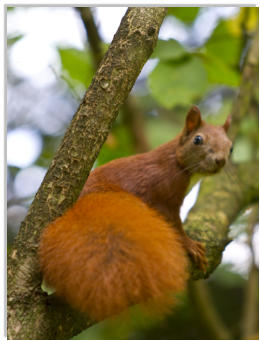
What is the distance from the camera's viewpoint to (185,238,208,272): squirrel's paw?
2021 millimetres

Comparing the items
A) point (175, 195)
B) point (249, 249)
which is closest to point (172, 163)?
point (175, 195)

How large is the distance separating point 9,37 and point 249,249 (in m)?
1.72

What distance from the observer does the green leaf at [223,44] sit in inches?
108

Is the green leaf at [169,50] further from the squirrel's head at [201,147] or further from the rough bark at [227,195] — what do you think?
the rough bark at [227,195]

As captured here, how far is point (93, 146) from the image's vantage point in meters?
1.48

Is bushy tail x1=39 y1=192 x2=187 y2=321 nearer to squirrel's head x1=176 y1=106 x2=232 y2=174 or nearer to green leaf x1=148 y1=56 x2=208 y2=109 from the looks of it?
squirrel's head x1=176 y1=106 x2=232 y2=174

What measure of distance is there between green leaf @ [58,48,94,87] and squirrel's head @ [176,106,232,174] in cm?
71

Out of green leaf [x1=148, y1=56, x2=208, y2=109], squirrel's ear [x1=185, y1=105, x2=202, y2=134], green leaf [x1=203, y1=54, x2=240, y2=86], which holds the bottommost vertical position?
squirrel's ear [x1=185, y1=105, x2=202, y2=134]

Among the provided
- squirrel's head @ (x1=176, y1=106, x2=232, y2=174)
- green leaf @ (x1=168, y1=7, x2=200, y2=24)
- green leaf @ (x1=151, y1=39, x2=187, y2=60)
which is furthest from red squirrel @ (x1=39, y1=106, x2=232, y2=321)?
green leaf @ (x1=168, y1=7, x2=200, y2=24)

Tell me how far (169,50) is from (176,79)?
14 cm

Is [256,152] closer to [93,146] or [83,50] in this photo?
[83,50]

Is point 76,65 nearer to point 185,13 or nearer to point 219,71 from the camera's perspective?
point 185,13

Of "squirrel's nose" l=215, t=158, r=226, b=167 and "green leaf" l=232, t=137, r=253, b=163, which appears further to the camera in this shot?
"green leaf" l=232, t=137, r=253, b=163

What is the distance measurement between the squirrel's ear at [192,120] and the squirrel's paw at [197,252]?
55cm
